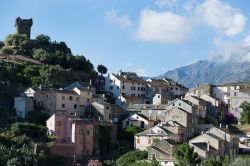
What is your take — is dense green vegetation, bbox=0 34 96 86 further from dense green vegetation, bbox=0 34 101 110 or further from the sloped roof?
the sloped roof

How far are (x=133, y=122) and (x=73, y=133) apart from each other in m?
11.5

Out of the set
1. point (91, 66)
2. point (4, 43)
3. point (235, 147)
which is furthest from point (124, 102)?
point (4, 43)

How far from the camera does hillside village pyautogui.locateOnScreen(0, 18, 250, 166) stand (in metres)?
67.3

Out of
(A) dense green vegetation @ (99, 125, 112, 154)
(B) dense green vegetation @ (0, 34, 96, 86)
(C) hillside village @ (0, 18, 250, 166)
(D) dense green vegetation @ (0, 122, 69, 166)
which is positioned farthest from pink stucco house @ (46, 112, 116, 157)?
(B) dense green vegetation @ (0, 34, 96, 86)

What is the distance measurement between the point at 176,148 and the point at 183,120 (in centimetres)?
842

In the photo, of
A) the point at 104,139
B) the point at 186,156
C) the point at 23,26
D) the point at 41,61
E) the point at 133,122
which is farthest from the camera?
the point at 23,26

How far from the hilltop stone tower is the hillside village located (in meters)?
20.8

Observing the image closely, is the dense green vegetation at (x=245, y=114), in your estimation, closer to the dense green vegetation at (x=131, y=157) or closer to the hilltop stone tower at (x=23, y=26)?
the dense green vegetation at (x=131, y=157)

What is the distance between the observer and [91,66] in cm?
9944

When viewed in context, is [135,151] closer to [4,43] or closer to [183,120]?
[183,120]

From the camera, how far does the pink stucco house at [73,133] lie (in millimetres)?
67312

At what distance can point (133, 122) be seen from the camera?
77062 millimetres

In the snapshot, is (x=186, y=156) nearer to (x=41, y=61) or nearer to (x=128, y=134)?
(x=128, y=134)

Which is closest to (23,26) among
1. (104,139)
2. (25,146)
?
(104,139)
